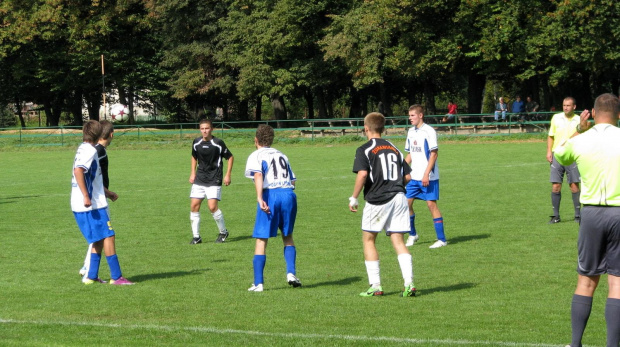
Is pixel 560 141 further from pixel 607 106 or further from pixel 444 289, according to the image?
pixel 607 106

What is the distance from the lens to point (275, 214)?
9125mm

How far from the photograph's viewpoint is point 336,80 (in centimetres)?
5647

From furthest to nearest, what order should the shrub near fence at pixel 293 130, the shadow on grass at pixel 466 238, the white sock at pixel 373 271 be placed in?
the shrub near fence at pixel 293 130
the shadow on grass at pixel 466 238
the white sock at pixel 373 271

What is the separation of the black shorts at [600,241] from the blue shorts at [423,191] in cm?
638

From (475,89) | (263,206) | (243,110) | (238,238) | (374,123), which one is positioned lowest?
(238,238)

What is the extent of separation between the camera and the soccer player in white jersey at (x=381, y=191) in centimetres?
848

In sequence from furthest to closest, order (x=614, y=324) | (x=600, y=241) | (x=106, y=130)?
(x=106, y=130)
(x=600, y=241)
(x=614, y=324)

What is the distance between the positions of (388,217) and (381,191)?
0.28m

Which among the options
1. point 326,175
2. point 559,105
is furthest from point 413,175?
point 559,105

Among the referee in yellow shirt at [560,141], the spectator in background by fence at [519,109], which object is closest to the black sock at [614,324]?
the referee in yellow shirt at [560,141]

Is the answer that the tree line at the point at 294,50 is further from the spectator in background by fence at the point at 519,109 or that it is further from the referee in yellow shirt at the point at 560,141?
the referee in yellow shirt at the point at 560,141

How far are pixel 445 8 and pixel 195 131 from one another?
15937mm

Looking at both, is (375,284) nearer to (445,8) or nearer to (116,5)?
(445,8)

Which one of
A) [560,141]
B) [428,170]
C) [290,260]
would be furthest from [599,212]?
[560,141]
